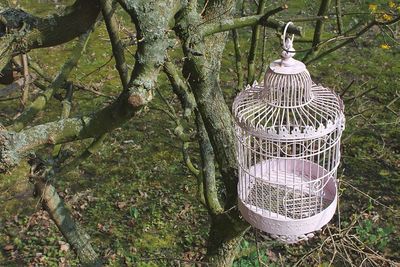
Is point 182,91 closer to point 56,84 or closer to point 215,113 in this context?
point 215,113

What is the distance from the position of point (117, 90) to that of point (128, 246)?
2819mm

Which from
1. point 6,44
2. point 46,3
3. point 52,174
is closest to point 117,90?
point 46,3

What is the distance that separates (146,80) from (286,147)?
55.6 inches

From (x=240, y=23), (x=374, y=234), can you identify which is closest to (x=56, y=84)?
(x=240, y=23)

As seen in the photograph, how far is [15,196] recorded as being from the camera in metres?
5.68

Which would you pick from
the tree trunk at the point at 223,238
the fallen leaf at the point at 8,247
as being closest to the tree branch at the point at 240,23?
the tree trunk at the point at 223,238

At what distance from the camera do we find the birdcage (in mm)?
2697

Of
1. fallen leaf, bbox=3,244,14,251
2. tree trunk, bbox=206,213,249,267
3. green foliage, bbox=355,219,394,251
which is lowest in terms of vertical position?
green foliage, bbox=355,219,394,251

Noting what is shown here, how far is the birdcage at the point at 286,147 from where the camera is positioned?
2.70 meters

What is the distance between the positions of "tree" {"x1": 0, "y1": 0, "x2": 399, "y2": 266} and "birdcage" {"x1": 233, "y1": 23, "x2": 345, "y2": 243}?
0.17m

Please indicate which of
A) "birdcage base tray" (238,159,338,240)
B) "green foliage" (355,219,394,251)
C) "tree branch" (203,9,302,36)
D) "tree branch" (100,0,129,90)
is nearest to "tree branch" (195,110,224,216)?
"birdcage base tray" (238,159,338,240)

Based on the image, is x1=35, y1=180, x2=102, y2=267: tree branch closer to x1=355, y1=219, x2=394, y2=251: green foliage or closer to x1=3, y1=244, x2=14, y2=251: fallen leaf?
x1=3, y1=244, x2=14, y2=251: fallen leaf

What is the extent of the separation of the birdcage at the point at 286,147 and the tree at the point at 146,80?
0.57 ft

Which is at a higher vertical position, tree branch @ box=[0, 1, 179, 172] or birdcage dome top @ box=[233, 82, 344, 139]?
tree branch @ box=[0, 1, 179, 172]
